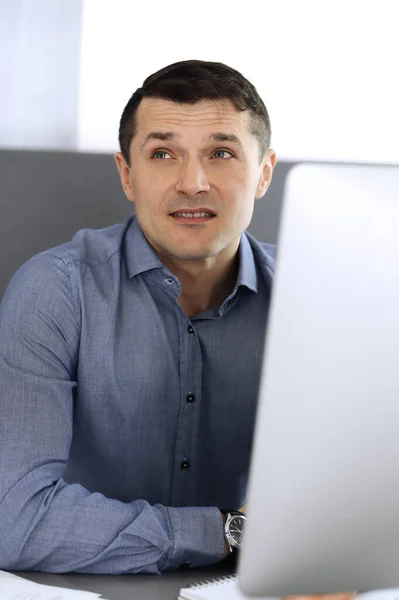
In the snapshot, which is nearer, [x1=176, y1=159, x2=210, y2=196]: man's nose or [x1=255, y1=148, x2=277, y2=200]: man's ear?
[x1=176, y1=159, x2=210, y2=196]: man's nose

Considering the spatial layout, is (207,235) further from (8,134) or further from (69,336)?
(8,134)

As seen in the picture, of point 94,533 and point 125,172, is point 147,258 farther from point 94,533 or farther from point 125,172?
point 94,533

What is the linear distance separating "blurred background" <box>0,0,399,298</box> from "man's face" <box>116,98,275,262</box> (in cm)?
37

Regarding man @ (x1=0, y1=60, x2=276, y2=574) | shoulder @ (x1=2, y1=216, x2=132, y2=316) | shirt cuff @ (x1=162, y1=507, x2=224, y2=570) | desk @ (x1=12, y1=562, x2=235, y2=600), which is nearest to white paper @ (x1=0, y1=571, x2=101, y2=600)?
desk @ (x1=12, y1=562, x2=235, y2=600)

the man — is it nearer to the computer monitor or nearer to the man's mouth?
the man's mouth

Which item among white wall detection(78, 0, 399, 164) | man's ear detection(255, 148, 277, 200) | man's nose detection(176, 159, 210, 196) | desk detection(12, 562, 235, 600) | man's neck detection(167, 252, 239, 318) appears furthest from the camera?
white wall detection(78, 0, 399, 164)

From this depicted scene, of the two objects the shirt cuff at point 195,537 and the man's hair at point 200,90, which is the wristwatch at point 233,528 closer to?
the shirt cuff at point 195,537

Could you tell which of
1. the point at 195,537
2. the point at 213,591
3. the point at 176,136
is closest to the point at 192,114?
the point at 176,136

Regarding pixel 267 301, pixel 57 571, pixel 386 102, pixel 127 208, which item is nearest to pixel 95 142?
pixel 127 208

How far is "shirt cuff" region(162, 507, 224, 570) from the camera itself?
1.17 metres

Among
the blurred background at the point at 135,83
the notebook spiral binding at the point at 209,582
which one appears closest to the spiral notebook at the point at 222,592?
the notebook spiral binding at the point at 209,582

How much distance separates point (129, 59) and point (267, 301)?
777 mm

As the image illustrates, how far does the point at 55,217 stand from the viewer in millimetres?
1999

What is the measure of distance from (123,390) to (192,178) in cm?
41
